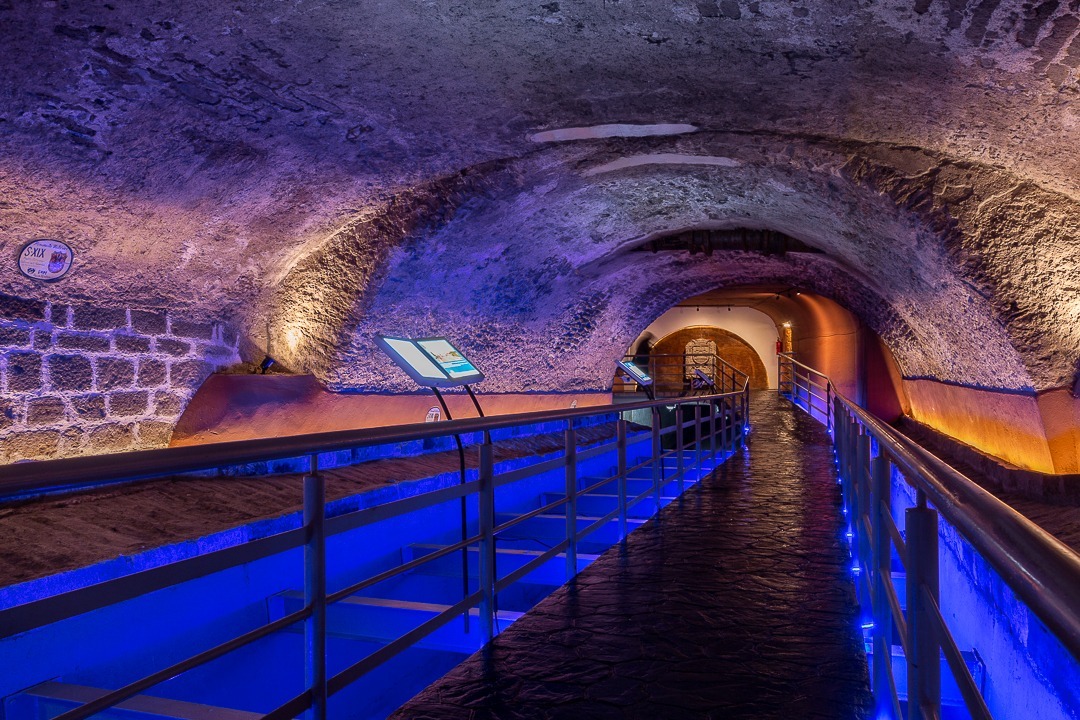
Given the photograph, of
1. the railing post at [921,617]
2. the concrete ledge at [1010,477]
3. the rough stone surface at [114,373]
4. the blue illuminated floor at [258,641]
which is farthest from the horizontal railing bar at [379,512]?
the concrete ledge at [1010,477]

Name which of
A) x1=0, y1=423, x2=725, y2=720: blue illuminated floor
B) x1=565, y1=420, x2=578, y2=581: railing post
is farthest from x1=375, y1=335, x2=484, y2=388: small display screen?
x1=0, y1=423, x2=725, y2=720: blue illuminated floor

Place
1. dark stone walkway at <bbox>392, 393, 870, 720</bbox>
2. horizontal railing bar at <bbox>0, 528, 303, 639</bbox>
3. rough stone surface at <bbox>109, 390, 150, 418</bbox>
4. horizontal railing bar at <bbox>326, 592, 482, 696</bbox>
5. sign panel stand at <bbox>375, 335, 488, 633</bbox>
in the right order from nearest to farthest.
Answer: horizontal railing bar at <bbox>0, 528, 303, 639</bbox> < horizontal railing bar at <bbox>326, 592, 482, 696</bbox> < dark stone walkway at <bbox>392, 393, 870, 720</bbox> < sign panel stand at <bbox>375, 335, 488, 633</bbox> < rough stone surface at <bbox>109, 390, 150, 418</bbox>

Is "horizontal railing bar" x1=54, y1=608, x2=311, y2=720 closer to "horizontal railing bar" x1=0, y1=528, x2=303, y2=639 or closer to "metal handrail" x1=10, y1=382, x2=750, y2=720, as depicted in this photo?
"metal handrail" x1=10, y1=382, x2=750, y2=720

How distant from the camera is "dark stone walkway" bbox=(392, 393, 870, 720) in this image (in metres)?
2.20

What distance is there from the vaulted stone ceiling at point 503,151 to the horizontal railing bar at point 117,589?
9.02 ft

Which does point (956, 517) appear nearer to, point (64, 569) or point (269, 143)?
point (64, 569)

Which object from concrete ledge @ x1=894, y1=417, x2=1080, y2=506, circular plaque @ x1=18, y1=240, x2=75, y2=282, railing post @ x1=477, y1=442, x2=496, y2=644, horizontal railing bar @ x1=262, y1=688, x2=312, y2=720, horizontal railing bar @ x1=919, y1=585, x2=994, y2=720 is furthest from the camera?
concrete ledge @ x1=894, y1=417, x2=1080, y2=506

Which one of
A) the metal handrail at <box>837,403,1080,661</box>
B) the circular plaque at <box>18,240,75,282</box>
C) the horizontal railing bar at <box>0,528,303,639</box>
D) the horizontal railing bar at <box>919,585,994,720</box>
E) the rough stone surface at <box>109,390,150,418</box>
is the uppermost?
the circular plaque at <box>18,240,75,282</box>

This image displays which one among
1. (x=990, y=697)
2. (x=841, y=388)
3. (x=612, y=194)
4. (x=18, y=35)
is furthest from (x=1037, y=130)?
(x=841, y=388)

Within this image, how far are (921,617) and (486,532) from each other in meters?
1.50

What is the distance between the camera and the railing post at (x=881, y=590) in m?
1.95

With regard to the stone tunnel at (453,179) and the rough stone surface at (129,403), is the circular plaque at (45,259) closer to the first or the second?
the stone tunnel at (453,179)

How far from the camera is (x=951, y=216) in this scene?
17.6ft

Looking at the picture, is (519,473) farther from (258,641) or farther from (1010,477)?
(1010,477)
